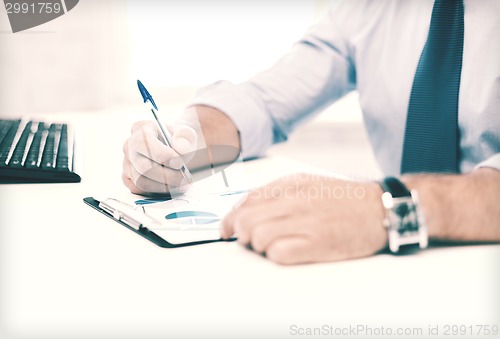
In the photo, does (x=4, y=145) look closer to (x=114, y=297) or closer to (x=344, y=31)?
(x=114, y=297)

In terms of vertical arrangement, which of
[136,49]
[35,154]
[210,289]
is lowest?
[210,289]

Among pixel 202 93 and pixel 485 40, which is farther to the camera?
pixel 202 93

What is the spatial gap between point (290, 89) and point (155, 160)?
0.46 metres

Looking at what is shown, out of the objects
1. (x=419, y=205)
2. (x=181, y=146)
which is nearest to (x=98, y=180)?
(x=181, y=146)

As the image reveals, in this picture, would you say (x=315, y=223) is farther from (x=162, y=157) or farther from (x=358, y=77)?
(x=358, y=77)

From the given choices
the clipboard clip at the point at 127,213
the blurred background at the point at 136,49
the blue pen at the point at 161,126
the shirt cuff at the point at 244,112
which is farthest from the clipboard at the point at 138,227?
the blurred background at the point at 136,49

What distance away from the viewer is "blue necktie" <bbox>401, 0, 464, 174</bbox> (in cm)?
83

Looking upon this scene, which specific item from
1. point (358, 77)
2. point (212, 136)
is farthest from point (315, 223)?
Answer: point (358, 77)

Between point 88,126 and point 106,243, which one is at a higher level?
point 88,126

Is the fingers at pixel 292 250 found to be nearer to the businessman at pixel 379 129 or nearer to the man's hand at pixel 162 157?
the businessman at pixel 379 129

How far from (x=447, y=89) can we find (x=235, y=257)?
0.49m

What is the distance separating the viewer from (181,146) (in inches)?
29.9

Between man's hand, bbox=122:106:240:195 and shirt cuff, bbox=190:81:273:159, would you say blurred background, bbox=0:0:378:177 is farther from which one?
man's hand, bbox=122:106:240:195

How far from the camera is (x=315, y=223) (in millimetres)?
523
